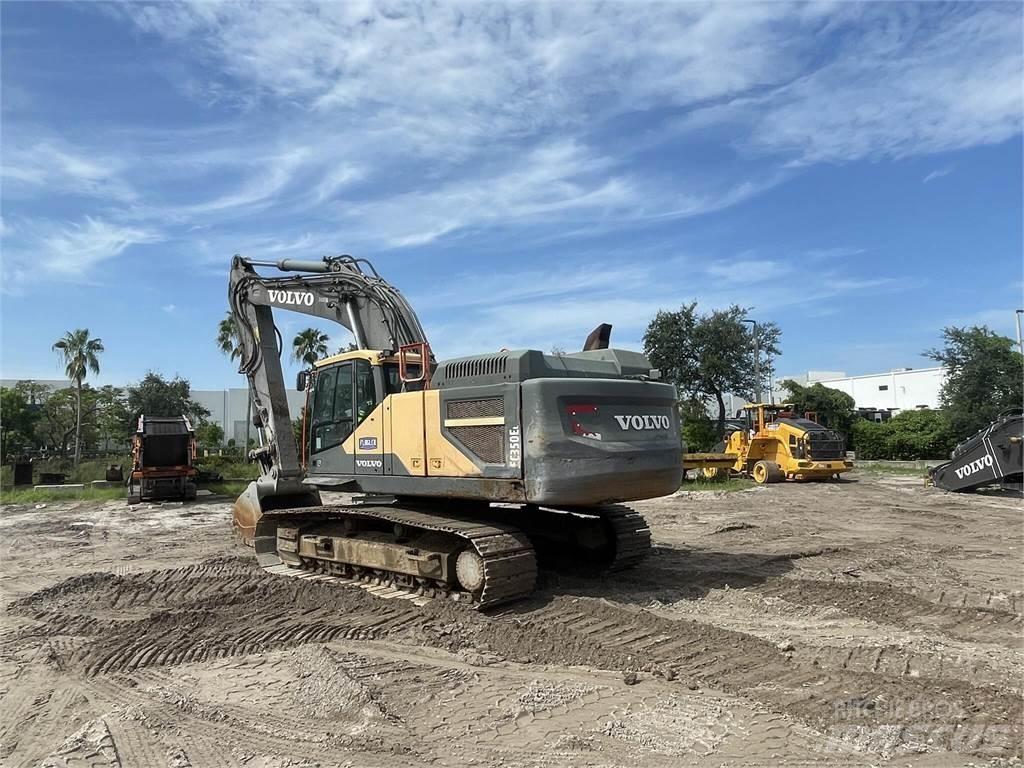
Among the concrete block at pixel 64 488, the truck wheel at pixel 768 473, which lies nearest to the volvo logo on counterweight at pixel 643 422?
the truck wheel at pixel 768 473

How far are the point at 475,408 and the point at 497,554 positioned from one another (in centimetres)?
135

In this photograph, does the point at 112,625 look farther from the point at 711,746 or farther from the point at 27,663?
the point at 711,746

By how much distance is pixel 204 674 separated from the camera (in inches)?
208

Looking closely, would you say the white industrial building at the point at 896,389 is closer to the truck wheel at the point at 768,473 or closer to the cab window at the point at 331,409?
the truck wheel at the point at 768,473

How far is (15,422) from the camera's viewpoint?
132 ft

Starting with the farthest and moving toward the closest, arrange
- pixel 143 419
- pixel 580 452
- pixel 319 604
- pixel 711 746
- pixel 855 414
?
pixel 855 414 < pixel 143 419 < pixel 319 604 < pixel 580 452 < pixel 711 746

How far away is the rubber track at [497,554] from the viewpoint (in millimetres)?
6445

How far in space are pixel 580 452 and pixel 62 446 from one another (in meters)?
45.4

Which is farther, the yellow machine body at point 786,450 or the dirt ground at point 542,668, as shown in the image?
the yellow machine body at point 786,450

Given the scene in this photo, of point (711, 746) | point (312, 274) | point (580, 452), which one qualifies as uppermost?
point (312, 274)

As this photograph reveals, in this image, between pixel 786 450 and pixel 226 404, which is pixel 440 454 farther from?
pixel 226 404

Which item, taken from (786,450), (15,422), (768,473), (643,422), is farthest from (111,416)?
(643,422)

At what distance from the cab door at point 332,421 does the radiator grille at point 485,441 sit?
72.0 inches

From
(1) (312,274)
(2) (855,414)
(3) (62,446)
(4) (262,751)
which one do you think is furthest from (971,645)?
(3) (62,446)
